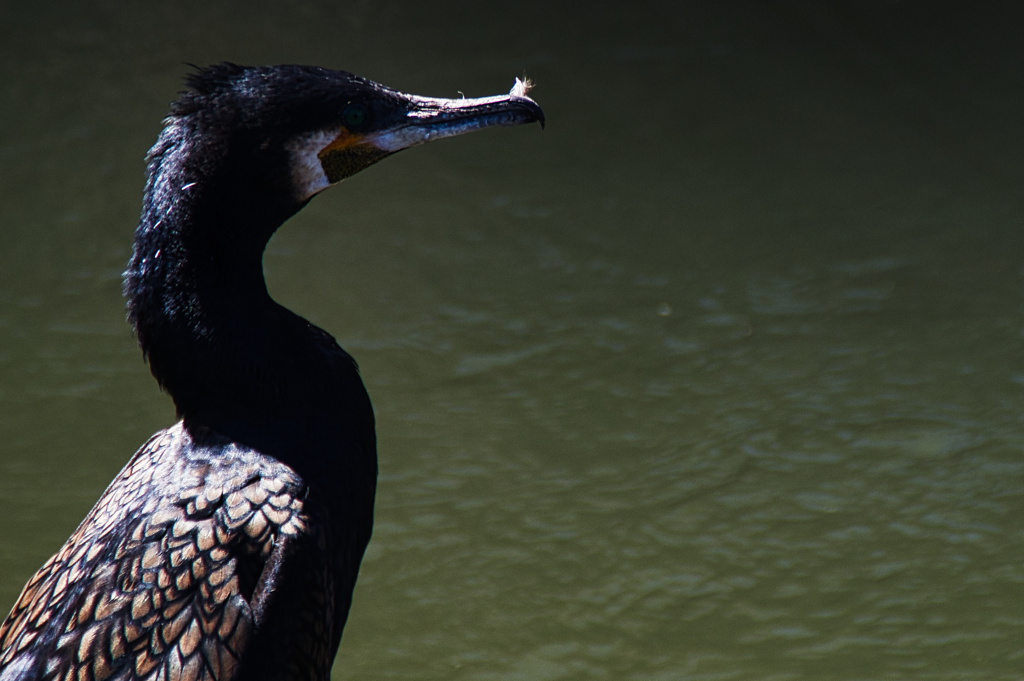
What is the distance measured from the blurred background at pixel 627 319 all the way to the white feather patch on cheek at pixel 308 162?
5.48ft

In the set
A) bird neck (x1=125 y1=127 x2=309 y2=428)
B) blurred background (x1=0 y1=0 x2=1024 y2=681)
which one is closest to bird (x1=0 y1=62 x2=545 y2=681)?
bird neck (x1=125 y1=127 x2=309 y2=428)

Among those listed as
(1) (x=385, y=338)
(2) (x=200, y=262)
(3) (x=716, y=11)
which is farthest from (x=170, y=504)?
(3) (x=716, y=11)

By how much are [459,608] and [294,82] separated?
74.5 inches

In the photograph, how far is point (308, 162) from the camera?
87.8 inches

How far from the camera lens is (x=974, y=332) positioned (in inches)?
164

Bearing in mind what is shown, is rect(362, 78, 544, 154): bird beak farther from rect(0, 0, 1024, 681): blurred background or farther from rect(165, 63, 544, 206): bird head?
rect(0, 0, 1024, 681): blurred background

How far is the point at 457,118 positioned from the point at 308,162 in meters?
0.30

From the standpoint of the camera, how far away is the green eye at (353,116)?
224 cm

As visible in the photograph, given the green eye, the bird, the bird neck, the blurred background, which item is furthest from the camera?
the blurred background

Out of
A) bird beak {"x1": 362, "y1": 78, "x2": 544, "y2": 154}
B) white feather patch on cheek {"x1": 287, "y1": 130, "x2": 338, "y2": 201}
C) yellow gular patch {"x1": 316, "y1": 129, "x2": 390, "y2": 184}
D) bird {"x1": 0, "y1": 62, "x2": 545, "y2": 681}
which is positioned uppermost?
bird beak {"x1": 362, "y1": 78, "x2": 544, "y2": 154}

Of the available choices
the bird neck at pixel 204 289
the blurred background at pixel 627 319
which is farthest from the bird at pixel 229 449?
the blurred background at pixel 627 319

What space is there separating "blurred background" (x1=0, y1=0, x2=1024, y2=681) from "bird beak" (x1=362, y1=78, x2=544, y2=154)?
5.65 ft

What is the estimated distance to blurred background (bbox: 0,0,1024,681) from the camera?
3541 millimetres

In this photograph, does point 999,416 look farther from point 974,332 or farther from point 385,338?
point 385,338
